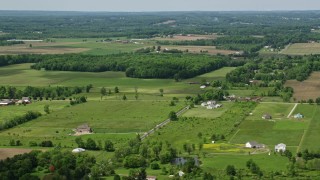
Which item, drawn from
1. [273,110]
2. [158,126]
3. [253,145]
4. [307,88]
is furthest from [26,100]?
[307,88]

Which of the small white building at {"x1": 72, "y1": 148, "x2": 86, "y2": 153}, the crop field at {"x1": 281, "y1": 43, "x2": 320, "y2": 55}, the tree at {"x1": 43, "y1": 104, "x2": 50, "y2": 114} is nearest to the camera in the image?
the small white building at {"x1": 72, "y1": 148, "x2": 86, "y2": 153}

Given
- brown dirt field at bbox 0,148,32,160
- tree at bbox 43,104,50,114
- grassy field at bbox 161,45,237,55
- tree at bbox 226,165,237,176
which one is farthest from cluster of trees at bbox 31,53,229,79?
tree at bbox 226,165,237,176

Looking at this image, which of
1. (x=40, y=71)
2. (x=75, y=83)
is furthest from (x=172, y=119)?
(x=40, y=71)

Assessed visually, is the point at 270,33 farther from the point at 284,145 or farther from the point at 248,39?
the point at 284,145

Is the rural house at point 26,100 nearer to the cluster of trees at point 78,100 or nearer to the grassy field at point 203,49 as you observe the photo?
the cluster of trees at point 78,100

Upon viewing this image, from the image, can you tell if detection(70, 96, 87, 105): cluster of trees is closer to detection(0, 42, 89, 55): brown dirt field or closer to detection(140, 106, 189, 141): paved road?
detection(140, 106, 189, 141): paved road
